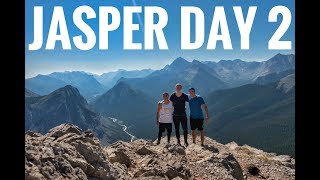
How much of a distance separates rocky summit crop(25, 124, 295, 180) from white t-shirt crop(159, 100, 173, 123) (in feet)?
5.62

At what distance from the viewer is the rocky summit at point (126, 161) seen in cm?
1329

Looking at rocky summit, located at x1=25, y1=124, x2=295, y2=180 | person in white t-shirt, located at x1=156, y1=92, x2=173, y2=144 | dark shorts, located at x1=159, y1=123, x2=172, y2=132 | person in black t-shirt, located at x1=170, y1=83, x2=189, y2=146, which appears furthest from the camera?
dark shorts, located at x1=159, y1=123, x2=172, y2=132

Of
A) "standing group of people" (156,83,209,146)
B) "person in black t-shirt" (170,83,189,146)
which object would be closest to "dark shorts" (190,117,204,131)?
"standing group of people" (156,83,209,146)

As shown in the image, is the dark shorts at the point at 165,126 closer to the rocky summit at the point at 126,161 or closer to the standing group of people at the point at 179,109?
the standing group of people at the point at 179,109

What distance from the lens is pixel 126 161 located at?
801 inches

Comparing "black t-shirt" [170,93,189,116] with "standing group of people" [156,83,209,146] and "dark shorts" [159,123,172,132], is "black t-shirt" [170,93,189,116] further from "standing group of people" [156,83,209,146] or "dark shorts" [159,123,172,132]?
"dark shorts" [159,123,172,132]

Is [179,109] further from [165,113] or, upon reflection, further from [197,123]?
[197,123]

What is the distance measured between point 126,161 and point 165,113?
18.1 feet

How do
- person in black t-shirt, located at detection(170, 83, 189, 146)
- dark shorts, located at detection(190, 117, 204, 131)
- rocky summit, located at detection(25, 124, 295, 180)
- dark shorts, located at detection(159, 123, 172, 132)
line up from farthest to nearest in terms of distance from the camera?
1. dark shorts, located at detection(190, 117, 204, 131)
2. dark shorts, located at detection(159, 123, 172, 132)
3. person in black t-shirt, located at detection(170, 83, 189, 146)
4. rocky summit, located at detection(25, 124, 295, 180)

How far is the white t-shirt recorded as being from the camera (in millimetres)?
24641

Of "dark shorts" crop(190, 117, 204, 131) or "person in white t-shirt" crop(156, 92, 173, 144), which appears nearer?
"person in white t-shirt" crop(156, 92, 173, 144)

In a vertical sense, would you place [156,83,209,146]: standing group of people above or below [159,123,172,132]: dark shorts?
above

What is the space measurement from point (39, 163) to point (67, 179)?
4.02 feet
